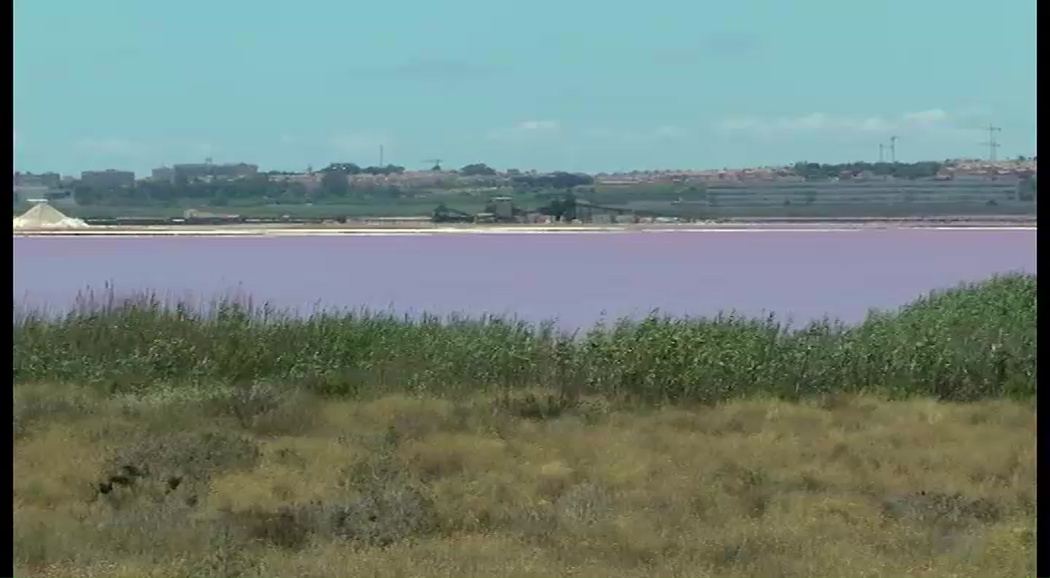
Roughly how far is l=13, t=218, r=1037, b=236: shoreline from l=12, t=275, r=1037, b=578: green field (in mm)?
320

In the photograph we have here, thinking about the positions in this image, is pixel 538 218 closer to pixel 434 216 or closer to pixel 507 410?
pixel 434 216

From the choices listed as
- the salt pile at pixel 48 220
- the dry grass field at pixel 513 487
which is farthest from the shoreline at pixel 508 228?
the dry grass field at pixel 513 487

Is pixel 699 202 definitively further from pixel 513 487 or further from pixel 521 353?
pixel 513 487

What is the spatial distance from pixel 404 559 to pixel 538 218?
197 cm

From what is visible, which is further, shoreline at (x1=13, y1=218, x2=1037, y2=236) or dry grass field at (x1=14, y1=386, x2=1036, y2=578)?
shoreline at (x1=13, y1=218, x2=1037, y2=236)

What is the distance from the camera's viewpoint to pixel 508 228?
13.4ft

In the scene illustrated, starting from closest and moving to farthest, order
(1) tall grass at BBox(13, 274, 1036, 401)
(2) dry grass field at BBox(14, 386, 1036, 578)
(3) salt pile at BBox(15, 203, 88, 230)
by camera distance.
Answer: (2) dry grass field at BBox(14, 386, 1036, 578) → (3) salt pile at BBox(15, 203, 88, 230) → (1) tall grass at BBox(13, 274, 1036, 401)

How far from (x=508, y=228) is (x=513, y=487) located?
59.8 inches

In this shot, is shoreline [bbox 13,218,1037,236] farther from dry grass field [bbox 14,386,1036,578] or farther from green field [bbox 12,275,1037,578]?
dry grass field [bbox 14,386,1036,578]

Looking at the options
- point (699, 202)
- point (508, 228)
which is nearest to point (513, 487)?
point (699, 202)

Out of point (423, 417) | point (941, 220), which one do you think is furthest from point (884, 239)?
point (423, 417)

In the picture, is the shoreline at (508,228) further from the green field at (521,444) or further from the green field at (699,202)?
the green field at (521,444)

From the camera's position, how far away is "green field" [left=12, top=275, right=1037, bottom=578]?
2221 millimetres

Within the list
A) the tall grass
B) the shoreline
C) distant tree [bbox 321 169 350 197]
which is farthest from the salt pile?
distant tree [bbox 321 169 350 197]
